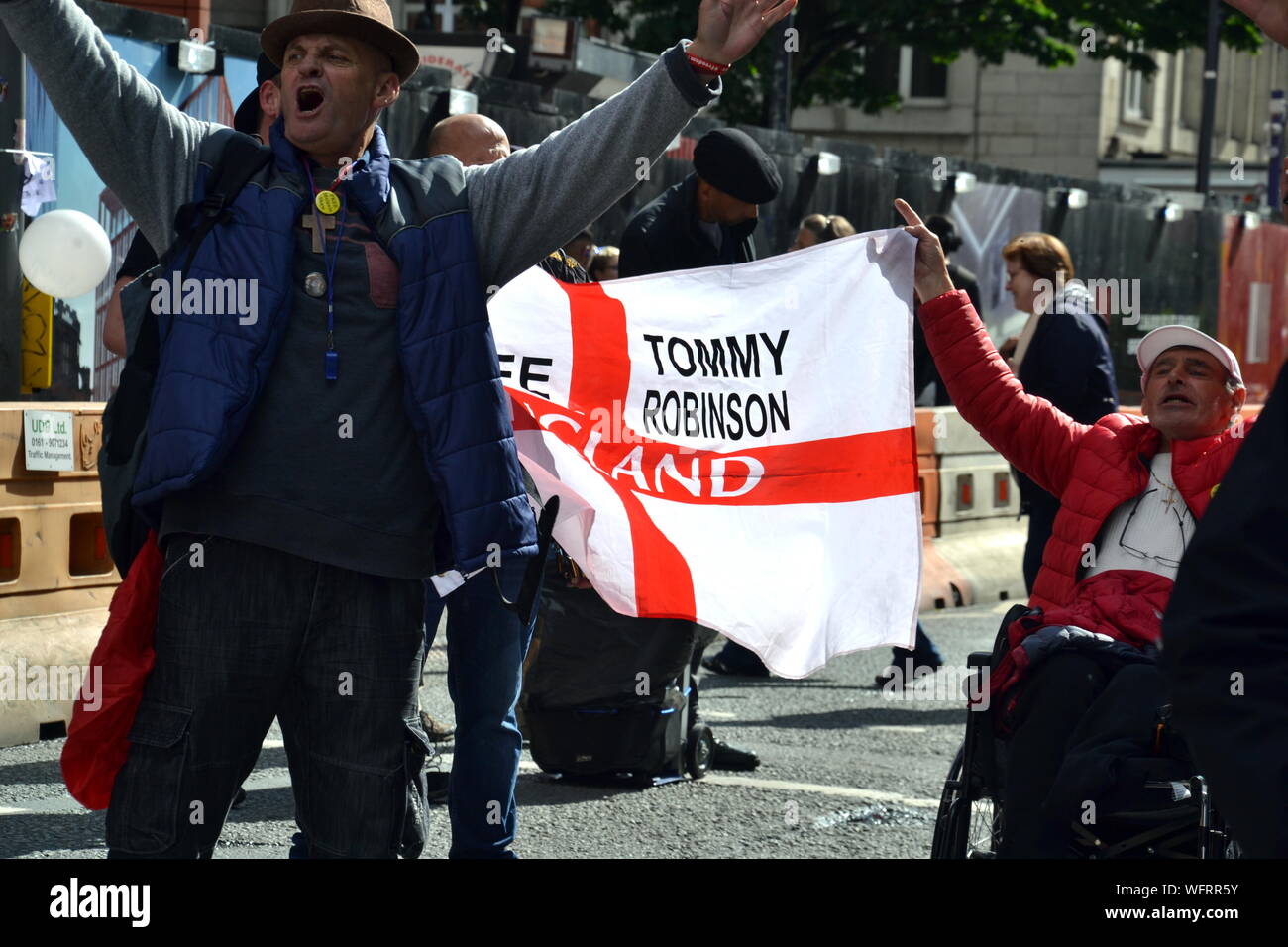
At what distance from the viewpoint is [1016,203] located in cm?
1723

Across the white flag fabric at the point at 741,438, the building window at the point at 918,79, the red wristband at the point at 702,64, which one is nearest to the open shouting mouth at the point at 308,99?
the red wristband at the point at 702,64

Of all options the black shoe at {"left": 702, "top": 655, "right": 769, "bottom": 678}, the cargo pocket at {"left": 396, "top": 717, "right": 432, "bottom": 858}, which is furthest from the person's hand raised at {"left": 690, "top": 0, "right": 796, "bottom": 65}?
the black shoe at {"left": 702, "top": 655, "right": 769, "bottom": 678}

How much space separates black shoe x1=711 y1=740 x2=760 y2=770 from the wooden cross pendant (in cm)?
377

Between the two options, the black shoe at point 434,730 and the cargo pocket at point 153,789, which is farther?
the black shoe at point 434,730

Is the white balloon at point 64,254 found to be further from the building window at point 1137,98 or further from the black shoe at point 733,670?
the building window at point 1137,98

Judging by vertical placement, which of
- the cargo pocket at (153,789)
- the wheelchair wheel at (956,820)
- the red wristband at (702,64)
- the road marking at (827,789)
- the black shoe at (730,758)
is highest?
the red wristband at (702,64)

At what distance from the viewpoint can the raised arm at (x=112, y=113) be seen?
10.6ft

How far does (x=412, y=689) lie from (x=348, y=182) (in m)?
0.89

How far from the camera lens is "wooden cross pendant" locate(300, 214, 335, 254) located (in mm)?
3385

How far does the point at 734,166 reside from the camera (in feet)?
20.7

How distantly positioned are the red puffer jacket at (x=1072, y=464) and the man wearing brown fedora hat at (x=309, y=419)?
159cm

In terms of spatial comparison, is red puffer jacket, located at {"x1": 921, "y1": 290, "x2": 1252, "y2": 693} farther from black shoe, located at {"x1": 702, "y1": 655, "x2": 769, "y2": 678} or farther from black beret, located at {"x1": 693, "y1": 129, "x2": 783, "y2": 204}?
black shoe, located at {"x1": 702, "y1": 655, "x2": 769, "y2": 678}
